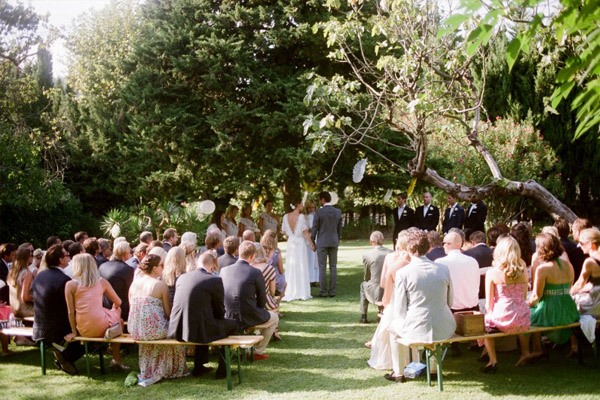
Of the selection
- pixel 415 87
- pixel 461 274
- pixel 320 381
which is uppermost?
pixel 415 87

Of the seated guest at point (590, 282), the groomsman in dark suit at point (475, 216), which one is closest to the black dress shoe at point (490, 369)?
the seated guest at point (590, 282)

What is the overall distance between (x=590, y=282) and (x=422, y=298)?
2456 millimetres

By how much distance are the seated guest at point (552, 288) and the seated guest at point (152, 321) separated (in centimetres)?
433

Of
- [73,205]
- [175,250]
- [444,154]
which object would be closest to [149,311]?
[175,250]

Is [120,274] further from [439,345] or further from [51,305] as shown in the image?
[439,345]

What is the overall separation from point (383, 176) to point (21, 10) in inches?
488

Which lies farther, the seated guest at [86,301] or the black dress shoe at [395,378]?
the seated guest at [86,301]

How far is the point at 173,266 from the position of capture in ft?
23.5

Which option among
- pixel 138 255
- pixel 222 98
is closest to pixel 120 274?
pixel 138 255

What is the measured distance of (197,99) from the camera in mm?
16172

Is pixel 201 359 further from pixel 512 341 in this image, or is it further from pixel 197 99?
pixel 197 99

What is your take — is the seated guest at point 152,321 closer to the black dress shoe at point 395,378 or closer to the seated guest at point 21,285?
the seated guest at point 21,285

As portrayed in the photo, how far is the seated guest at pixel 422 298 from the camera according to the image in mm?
6074

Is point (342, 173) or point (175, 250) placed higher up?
point (342, 173)
